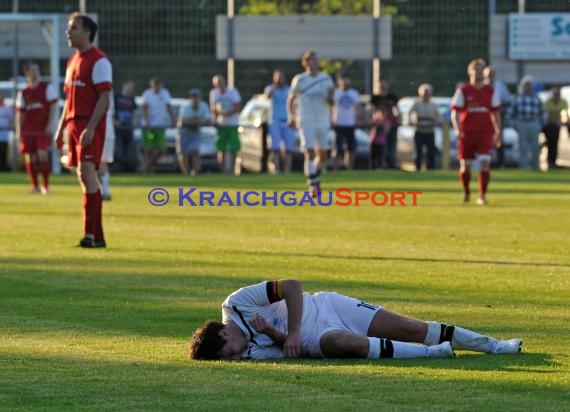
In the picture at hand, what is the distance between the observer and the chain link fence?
47.9 meters

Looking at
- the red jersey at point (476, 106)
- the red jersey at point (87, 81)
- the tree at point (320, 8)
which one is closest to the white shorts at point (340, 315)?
the red jersey at point (87, 81)

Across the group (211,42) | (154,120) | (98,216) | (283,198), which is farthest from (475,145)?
(211,42)

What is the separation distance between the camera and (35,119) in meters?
30.7

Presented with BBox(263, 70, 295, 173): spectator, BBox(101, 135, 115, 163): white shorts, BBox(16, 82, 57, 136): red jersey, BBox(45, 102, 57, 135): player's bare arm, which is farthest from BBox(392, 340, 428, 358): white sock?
BBox(263, 70, 295, 173): spectator

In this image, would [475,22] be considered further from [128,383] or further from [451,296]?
[128,383]

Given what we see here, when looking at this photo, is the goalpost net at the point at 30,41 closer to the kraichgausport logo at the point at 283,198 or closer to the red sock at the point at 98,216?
the kraichgausport logo at the point at 283,198

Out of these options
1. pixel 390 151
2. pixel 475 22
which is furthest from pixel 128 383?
pixel 475 22

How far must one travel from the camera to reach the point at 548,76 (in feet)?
160

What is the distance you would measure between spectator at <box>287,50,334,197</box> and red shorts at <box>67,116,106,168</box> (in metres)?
10.3

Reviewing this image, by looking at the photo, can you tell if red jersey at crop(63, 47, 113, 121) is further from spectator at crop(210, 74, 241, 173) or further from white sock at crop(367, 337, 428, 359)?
spectator at crop(210, 74, 241, 173)

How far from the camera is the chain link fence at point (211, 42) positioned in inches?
1885

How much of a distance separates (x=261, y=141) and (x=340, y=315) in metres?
31.3

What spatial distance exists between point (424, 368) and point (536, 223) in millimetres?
13244

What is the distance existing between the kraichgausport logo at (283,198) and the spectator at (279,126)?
7.60m
